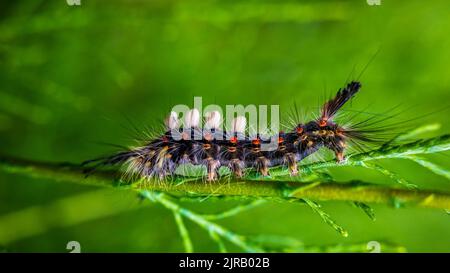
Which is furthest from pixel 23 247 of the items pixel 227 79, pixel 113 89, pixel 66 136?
pixel 227 79

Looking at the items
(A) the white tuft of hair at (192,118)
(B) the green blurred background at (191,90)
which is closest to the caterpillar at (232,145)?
(A) the white tuft of hair at (192,118)

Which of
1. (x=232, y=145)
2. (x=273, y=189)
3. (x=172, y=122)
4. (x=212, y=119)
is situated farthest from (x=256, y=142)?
(x=273, y=189)

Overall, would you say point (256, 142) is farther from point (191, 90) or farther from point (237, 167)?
point (191, 90)

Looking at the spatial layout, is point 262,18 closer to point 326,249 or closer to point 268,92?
point 268,92

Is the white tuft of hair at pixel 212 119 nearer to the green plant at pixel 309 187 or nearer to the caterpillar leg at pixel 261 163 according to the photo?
the caterpillar leg at pixel 261 163

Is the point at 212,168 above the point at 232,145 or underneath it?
underneath
